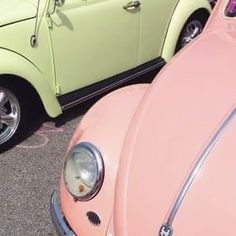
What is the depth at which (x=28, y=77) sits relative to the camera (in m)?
3.91

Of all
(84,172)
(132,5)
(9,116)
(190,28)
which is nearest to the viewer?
(84,172)

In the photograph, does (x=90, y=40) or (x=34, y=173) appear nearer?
(x=34, y=173)

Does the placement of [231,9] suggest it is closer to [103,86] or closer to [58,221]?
[58,221]

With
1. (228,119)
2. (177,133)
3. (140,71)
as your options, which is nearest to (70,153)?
(177,133)

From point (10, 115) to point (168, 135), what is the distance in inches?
82.1

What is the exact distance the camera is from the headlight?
2307mm

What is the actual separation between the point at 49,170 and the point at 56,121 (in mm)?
766

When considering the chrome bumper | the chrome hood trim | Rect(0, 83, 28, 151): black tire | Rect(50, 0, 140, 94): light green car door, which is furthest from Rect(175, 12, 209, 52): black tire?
the chrome hood trim

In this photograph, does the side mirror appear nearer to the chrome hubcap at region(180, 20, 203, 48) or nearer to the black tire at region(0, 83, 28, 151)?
the black tire at region(0, 83, 28, 151)

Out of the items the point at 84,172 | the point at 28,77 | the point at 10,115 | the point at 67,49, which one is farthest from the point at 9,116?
the point at 84,172

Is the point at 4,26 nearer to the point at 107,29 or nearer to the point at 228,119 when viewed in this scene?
the point at 107,29

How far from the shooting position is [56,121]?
14.7 ft

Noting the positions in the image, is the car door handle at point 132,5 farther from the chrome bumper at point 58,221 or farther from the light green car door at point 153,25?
the chrome bumper at point 58,221

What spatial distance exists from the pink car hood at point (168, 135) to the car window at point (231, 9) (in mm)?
569
